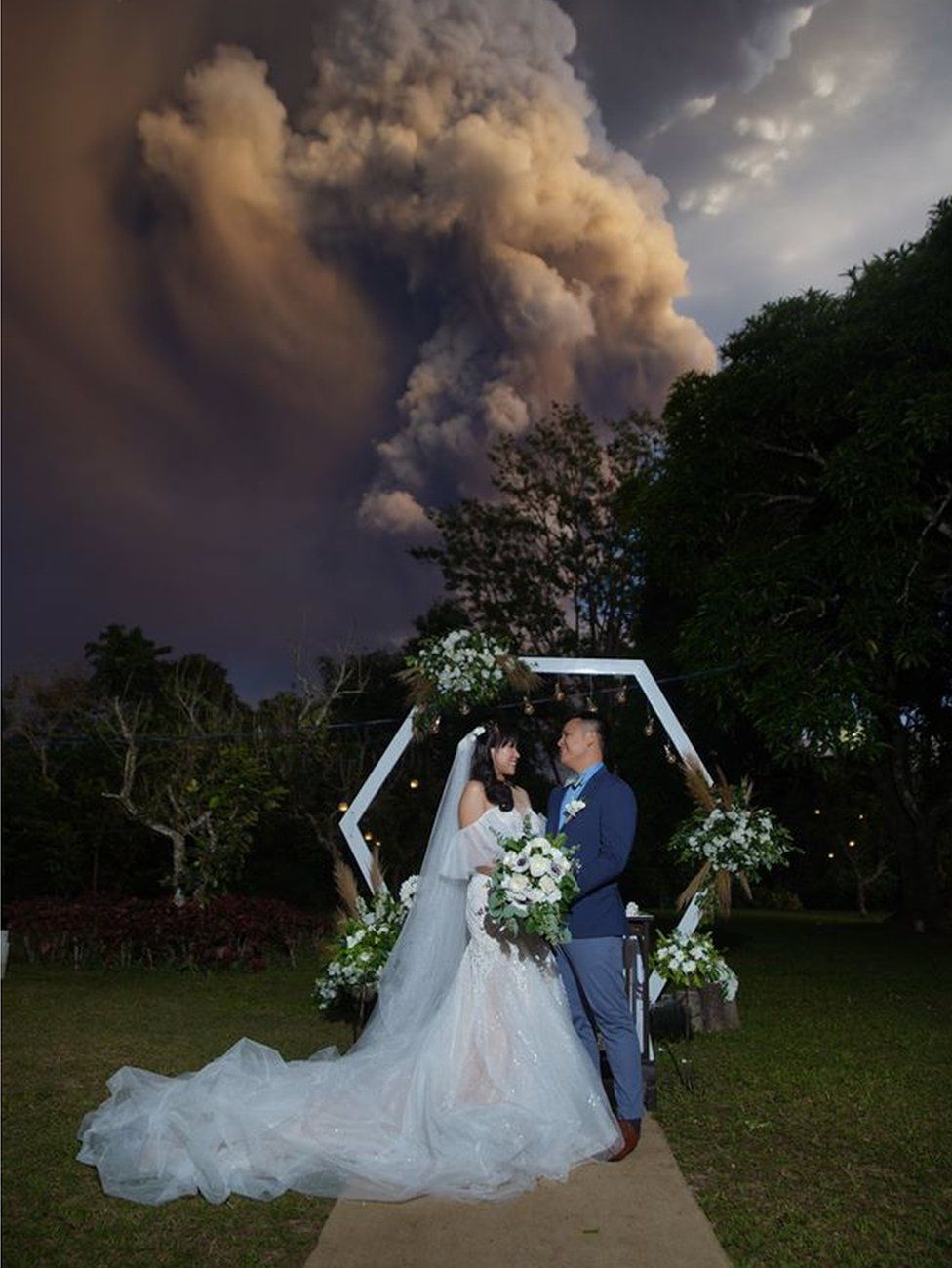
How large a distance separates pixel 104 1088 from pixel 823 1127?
444cm

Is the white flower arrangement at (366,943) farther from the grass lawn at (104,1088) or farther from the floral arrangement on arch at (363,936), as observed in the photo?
the grass lawn at (104,1088)

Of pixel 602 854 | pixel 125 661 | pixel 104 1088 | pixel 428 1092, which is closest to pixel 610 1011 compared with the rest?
pixel 602 854

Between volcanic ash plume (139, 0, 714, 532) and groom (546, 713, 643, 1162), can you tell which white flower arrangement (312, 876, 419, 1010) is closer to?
groom (546, 713, 643, 1162)

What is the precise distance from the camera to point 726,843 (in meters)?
8.48

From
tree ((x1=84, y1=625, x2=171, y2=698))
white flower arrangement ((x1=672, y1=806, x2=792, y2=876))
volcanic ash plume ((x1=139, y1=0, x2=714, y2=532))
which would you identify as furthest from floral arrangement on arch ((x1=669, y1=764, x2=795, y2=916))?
tree ((x1=84, y1=625, x2=171, y2=698))

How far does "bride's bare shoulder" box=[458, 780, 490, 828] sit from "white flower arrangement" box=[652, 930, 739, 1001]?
2837 millimetres

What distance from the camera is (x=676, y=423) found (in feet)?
58.7

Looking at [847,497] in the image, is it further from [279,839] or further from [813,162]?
[279,839]

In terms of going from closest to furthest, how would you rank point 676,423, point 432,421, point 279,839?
point 676,423 < point 279,839 < point 432,421

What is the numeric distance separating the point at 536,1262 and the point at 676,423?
51.7 feet

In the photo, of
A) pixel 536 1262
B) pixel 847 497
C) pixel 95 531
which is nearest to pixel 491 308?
pixel 95 531

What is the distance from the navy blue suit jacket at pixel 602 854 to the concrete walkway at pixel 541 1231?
1280 millimetres

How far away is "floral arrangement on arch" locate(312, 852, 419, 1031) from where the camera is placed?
24.8 feet

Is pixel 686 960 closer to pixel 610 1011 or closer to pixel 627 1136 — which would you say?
pixel 610 1011
